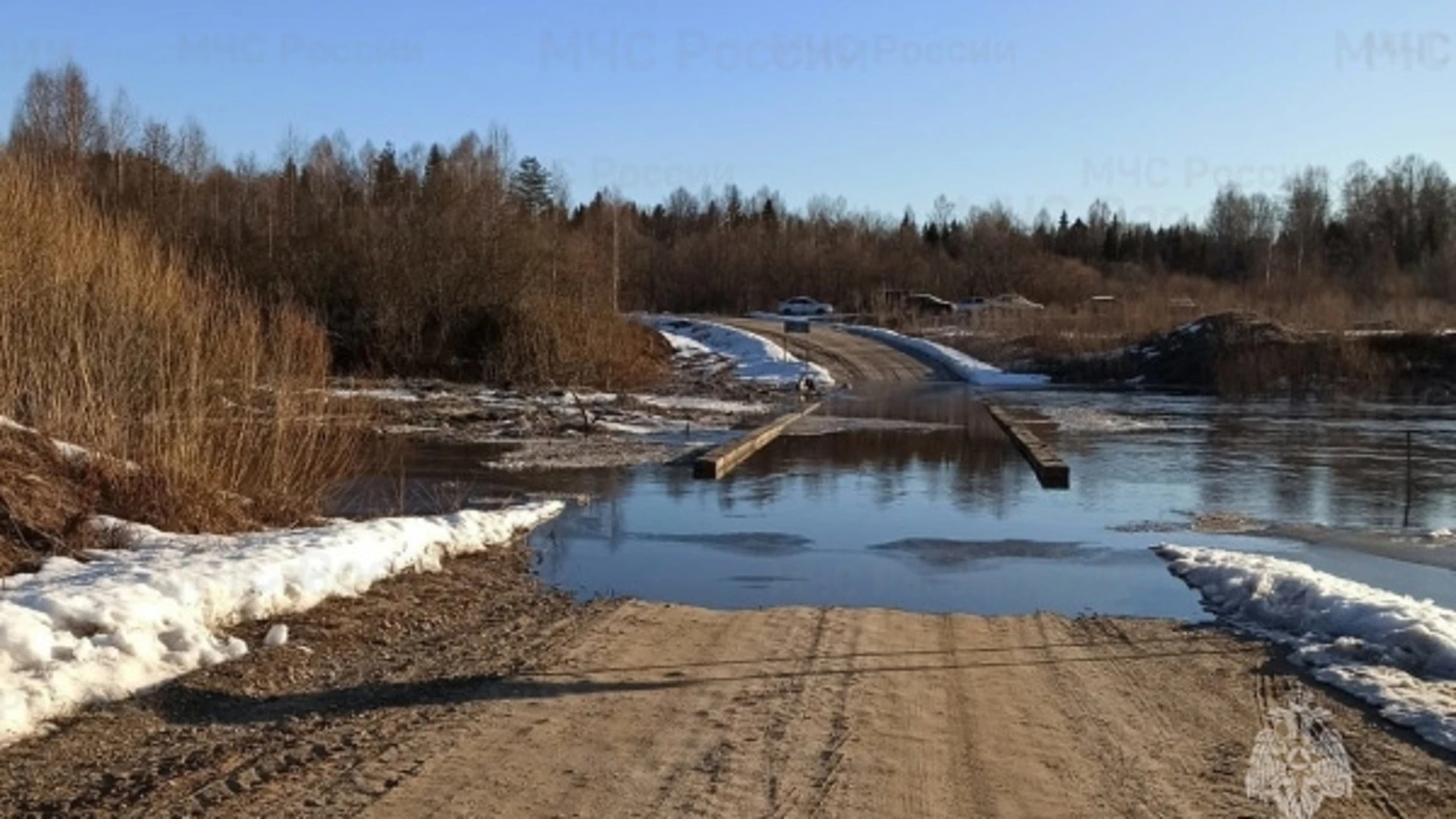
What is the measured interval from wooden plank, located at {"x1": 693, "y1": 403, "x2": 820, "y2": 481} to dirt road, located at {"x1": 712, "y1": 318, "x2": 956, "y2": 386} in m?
23.5

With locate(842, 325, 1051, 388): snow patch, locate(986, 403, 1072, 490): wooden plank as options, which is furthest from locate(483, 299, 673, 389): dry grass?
locate(986, 403, 1072, 490): wooden plank

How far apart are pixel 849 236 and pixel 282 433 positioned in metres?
112

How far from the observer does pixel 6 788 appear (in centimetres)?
575

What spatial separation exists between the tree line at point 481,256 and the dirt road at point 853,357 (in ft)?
28.7

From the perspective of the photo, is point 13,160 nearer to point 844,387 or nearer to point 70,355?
point 70,355

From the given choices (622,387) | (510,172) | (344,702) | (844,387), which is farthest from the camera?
(510,172)

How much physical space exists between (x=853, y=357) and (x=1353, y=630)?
51.0 metres

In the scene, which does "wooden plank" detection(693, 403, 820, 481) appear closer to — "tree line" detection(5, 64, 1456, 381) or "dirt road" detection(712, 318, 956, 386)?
"tree line" detection(5, 64, 1456, 381)

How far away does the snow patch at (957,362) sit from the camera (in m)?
52.8

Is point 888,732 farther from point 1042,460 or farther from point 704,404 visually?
point 704,404

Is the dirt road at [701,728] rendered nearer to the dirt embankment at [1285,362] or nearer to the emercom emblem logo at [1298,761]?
the emercom emblem logo at [1298,761]

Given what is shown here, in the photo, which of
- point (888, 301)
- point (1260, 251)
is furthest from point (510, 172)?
point (1260, 251)

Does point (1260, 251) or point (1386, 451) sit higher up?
point (1260, 251)

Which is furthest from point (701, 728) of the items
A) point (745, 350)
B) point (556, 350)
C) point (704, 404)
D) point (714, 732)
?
point (745, 350)
